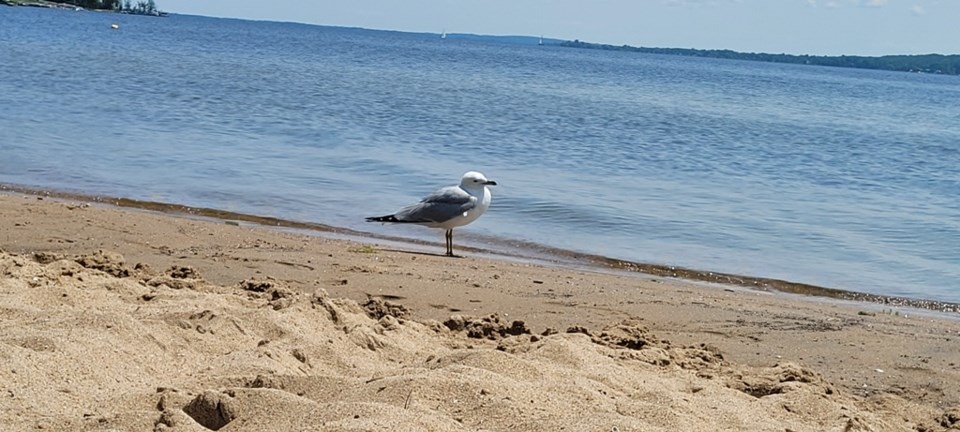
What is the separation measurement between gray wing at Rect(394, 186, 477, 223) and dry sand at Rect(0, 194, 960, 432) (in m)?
1.36

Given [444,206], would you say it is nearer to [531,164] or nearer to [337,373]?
[337,373]

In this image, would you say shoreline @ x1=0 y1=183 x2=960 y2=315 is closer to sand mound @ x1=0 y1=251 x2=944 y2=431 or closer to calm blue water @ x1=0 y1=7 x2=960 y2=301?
calm blue water @ x1=0 y1=7 x2=960 y2=301

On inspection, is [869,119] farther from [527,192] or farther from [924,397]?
[924,397]

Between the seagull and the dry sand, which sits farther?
the seagull

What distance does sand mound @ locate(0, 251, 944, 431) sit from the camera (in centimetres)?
392

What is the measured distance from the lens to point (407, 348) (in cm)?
540

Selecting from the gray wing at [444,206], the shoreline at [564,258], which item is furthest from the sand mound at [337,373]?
the shoreline at [564,258]

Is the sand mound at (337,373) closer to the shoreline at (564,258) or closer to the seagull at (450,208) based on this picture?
the seagull at (450,208)

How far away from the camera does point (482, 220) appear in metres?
12.1

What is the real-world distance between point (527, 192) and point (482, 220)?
82.9 inches

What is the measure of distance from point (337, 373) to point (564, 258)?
231 inches

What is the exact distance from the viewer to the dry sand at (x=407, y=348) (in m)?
4.01

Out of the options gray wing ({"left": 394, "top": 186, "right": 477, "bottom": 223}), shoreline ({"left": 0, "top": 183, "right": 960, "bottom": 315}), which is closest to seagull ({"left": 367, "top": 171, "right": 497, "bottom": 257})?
gray wing ({"left": 394, "top": 186, "right": 477, "bottom": 223})

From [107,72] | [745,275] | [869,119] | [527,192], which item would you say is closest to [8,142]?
[527,192]
